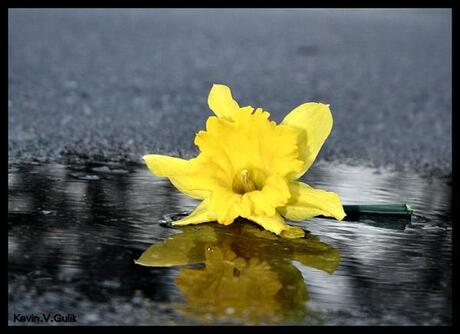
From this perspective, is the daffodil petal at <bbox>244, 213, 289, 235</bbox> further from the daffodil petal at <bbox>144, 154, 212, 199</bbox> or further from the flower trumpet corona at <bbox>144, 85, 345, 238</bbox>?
the daffodil petal at <bbox>144, 154, 212, 199</bbox>

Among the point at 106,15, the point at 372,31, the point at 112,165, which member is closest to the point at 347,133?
the point at 112,165

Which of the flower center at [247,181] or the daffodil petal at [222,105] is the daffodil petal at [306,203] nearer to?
the flower center at [247,181]

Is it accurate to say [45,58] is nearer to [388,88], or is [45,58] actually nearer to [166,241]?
[388,88]

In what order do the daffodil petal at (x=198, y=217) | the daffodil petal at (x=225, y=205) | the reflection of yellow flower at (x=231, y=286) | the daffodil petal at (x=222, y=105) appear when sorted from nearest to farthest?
1. the reflection of yellow flower at (x=231, y=286)
2. the daffodil petal at (x=225, y=205)
3. the daffodil petal at (x=198, y=217)
4. the daffodil petal at (x=222, y=105)

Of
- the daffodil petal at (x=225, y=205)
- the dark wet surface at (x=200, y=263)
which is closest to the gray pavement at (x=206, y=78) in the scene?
the dark wet surface at (x=200, y=263)

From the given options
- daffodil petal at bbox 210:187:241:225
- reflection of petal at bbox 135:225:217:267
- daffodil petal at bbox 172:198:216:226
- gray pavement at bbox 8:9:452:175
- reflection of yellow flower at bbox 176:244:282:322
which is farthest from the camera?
gray pavement at bbox 8:9:452:175

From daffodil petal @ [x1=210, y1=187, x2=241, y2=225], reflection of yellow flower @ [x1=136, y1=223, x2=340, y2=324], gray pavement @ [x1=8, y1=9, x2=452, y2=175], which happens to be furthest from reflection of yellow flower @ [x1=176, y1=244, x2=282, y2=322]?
gray pavement @ [x1=8, y1=9, x2=452, y2=175]
